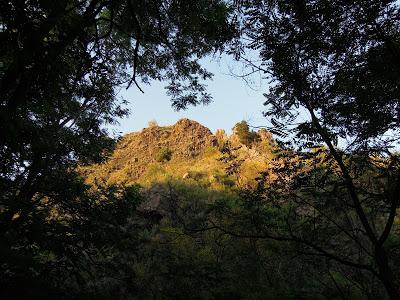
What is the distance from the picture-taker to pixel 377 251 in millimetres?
3789

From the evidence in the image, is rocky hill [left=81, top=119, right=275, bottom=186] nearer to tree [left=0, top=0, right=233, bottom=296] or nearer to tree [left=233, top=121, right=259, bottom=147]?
tree [left=233, top=121, right=259, bottom=147]

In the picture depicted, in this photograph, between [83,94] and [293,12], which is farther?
[83,94]

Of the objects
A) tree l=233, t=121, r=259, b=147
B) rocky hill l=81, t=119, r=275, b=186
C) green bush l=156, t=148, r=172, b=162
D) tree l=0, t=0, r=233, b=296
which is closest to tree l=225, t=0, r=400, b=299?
tree l=0, t=0, r=233, b=296

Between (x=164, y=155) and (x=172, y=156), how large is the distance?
0.67 metres

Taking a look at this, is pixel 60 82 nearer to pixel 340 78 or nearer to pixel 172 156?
pixel 340 78

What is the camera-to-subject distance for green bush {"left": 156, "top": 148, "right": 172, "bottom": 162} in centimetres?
2628

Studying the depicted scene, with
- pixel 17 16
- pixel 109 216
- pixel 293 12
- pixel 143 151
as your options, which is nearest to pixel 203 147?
pixel 143 151

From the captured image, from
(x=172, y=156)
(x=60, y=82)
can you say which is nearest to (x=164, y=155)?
(x=172, y=156)

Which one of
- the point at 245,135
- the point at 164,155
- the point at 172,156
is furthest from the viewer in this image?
the point at 172,156

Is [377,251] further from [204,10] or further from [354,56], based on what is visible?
[204,10]

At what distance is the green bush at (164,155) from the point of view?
26.3 metres

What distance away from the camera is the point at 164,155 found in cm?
2642

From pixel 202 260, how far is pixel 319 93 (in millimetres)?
5632

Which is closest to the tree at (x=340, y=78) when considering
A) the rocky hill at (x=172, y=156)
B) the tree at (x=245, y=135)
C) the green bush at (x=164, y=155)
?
the rocky hill at (x=172, y=156)
